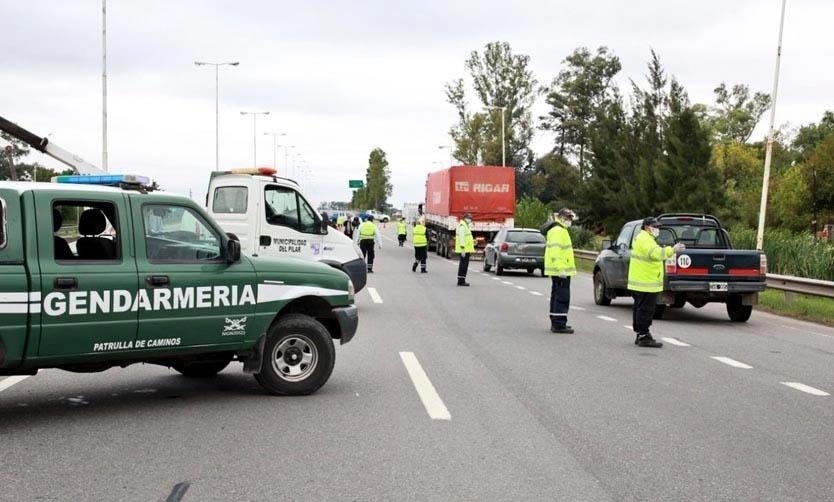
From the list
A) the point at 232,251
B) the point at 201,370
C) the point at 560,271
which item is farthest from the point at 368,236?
the point at 232,251

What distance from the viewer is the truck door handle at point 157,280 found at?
7091 mm

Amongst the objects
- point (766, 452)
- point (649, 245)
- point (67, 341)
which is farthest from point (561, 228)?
point (67, 341)

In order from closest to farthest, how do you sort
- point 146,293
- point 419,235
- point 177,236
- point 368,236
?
1. point 146,293
2. point 177,236
3. point 368,236
4. point 419,235

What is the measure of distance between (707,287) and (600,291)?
3.40 m

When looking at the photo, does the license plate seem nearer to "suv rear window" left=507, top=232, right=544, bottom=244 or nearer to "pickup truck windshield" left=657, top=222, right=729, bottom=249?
"pickup truck windshield" left=657, top=222, right=729, bottom=249

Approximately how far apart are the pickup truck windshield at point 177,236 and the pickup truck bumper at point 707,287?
356 inches

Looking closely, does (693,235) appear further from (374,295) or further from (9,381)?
(9,381)

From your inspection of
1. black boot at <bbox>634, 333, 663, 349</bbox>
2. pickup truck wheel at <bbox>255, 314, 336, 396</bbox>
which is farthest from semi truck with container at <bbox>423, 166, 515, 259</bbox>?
pickup truck wheel at <bbox>255, 314, 336, 396</bbox>

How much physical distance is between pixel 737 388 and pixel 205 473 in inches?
214

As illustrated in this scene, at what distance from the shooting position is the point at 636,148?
1620 inches

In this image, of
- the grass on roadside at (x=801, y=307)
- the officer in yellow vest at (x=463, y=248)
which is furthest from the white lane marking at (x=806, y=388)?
the officer in yellow vest at (x=463, y=248)

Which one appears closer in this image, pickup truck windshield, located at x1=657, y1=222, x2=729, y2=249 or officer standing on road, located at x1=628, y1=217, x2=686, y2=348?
officer standing on road, located at x1=628, y1=217, x2=686, y2=348

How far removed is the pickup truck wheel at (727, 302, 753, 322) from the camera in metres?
15.5

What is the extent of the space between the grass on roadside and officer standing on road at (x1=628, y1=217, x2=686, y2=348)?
5.51m
